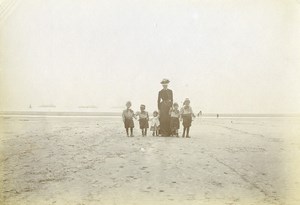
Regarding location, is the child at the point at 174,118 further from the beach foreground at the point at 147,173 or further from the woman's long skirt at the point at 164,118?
the beach foreground at the point at 147,173

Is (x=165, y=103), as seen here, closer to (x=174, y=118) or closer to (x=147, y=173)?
(x=174, y=118)

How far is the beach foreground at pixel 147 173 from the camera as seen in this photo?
4020 mm

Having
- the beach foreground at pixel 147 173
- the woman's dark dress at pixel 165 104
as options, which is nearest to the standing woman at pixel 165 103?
the woman's dark dress at pixel 165 104

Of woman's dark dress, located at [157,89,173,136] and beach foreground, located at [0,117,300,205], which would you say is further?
woman's dark dress, located at [157,89,173,136]

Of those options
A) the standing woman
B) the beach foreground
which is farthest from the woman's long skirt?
the beach foreground

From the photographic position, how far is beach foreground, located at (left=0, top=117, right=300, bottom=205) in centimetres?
402

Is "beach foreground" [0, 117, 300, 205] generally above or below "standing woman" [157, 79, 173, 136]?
below

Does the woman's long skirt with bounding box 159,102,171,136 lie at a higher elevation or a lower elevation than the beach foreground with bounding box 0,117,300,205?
higher

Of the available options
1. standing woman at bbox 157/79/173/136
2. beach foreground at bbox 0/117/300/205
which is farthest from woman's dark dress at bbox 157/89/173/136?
beach foreground at bbox 0/117/300/205

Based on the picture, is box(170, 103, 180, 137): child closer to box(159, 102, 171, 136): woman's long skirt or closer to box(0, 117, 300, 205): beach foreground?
box(159, 102, 171, 136): woman's long skirt

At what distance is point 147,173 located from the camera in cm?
477

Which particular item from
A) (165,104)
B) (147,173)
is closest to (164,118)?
(165,104)

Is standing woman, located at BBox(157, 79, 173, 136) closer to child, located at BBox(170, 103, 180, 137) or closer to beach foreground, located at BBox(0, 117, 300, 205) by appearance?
child, located at BBox(170, 103, 180, 137)

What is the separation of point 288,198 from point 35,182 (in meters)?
3.17
